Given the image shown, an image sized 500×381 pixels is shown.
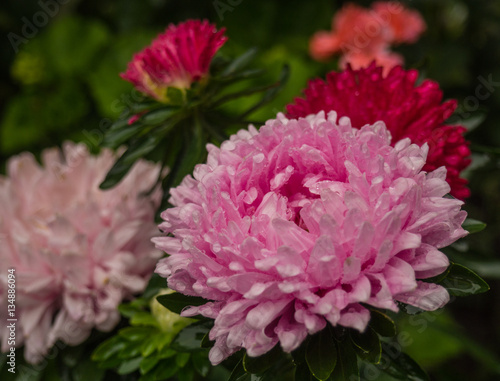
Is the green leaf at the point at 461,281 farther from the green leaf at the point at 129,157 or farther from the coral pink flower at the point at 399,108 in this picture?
the green leaf at the point at 129,157

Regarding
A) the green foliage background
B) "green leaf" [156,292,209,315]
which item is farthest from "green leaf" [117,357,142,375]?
the green foliage background

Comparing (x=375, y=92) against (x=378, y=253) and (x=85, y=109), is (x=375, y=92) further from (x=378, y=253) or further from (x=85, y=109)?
(x=85, y=109)

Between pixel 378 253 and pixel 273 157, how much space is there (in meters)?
0.11

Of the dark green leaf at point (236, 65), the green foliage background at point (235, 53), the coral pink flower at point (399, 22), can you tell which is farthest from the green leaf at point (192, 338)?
the coral pink flower at point (399, 22)

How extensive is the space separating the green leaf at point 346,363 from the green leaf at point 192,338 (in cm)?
12

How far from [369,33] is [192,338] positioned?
858 mm

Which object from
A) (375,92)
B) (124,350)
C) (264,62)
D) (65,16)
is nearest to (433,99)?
(375,92)

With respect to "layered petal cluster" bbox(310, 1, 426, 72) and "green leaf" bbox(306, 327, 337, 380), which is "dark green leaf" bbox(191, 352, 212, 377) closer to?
"green leaf" bbox(306, 327, 337, 380)

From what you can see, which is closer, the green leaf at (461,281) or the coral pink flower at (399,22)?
the green leaf at (461,281)

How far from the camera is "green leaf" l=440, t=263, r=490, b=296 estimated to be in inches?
13.5

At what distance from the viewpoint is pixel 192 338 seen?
1.37 feet

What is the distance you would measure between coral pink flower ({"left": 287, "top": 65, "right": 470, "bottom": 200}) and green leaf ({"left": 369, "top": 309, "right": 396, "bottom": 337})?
14 centimetres

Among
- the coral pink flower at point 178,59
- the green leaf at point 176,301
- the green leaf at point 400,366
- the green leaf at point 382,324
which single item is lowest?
the green leaf at point 400,366

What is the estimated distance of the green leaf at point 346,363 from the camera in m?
0.33
